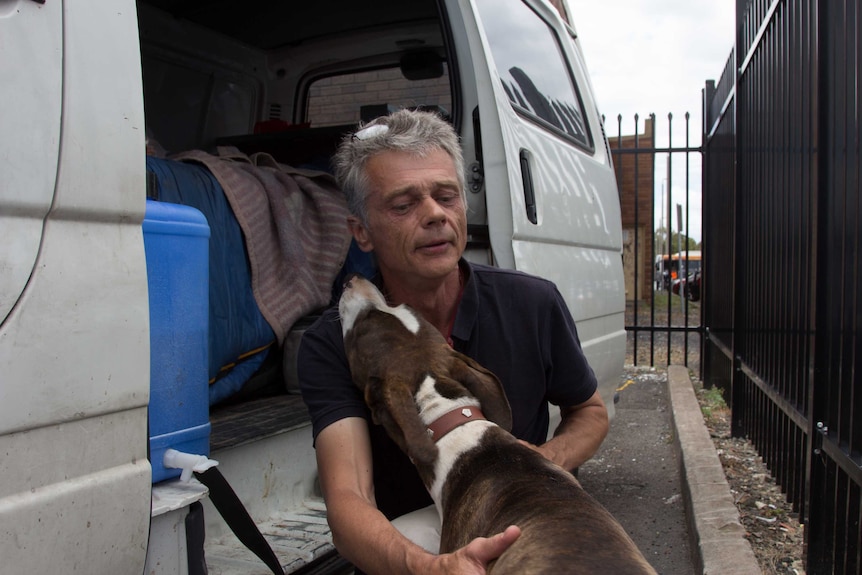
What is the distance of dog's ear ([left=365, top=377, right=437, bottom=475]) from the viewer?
75.4 inches

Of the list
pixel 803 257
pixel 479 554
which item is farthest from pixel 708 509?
pixel 479 554

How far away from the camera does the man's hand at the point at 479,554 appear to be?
163cm

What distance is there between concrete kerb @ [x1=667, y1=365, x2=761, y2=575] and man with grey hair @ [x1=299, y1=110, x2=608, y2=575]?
1231 millimetres

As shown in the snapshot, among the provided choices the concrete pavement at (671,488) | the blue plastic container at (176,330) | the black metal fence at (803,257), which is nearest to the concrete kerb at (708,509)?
the concrete pavement at (671,488)

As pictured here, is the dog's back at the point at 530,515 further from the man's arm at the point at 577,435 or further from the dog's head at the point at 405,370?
the man's arm at the point at 577,435

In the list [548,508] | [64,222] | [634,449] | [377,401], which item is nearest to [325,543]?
[377,401]

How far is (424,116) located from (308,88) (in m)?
3.59

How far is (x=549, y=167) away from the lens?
12.8ft

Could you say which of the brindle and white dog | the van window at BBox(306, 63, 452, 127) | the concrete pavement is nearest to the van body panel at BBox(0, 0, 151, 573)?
the brindle and white dog

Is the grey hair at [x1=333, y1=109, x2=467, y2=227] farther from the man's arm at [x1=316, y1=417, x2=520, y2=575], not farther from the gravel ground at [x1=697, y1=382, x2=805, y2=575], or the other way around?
the gravel ground at [x1=697, y1=382, x2=805, y2=575]

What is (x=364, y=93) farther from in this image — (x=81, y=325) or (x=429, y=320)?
(x=81, y=325)

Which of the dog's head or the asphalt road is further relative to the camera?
the asphalt road

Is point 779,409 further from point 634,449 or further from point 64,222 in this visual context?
point 64,222

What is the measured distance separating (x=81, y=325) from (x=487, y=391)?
3.33ft
